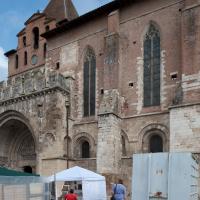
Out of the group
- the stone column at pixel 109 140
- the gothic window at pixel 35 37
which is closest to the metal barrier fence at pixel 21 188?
the stone column at pixel 109 140

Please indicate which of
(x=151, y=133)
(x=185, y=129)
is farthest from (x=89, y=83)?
(x=185, y=129)

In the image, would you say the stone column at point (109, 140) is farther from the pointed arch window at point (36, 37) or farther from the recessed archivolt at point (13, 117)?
the pointed arch window at point (36, 37)

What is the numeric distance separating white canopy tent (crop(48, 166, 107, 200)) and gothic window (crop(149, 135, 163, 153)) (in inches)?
234

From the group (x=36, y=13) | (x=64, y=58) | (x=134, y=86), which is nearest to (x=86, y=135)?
(x=134, y=86)

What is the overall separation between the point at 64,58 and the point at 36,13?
571 centimetres

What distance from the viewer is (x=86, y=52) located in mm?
23516

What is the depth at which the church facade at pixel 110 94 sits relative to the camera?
59.0 ft

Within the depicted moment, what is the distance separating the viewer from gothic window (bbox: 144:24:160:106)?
20000 millimetres

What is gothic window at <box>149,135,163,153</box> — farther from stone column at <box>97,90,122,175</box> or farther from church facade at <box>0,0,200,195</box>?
stone column at <box>97,90,122,175</box>

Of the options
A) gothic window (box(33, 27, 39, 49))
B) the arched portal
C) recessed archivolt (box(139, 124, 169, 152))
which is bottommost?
the arched portal

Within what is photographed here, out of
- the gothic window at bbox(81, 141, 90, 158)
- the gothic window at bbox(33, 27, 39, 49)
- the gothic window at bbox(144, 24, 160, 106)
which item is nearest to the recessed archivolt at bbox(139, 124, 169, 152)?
the gothic window at bbox(144, 24, 160, 106)

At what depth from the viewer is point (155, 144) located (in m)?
19.2

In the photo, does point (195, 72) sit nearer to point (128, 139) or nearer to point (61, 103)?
point (128, 139)

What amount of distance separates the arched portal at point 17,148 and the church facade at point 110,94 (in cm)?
7
